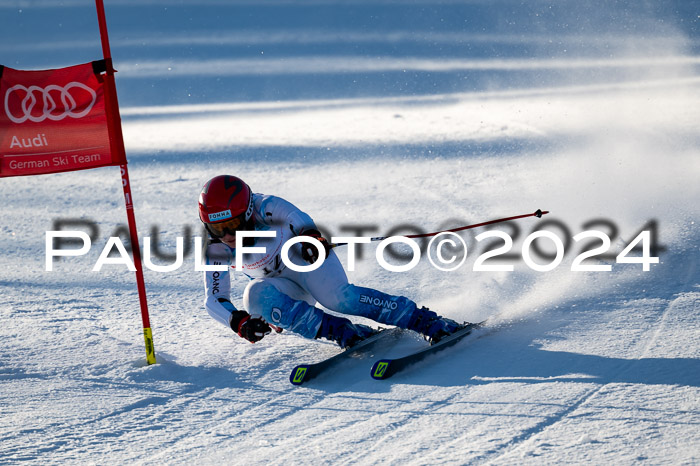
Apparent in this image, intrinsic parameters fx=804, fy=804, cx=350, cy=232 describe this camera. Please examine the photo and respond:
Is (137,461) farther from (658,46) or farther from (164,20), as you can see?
(164,20)

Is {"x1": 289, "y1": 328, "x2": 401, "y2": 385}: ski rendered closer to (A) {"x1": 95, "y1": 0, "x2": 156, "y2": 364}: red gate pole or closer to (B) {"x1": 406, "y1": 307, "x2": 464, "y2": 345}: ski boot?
(B) {"x1": 406, "y1": 307, "x2": 464, "y2": 345}: ski boot

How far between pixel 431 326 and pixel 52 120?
2.51 metres

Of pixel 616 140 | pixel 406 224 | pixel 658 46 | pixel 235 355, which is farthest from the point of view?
pixel 658 46

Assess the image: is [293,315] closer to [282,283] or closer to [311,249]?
[282,283]

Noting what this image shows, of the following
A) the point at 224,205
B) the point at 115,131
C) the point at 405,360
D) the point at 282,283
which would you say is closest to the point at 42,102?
the point at 115,131

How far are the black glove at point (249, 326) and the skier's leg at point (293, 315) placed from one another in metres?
0.18

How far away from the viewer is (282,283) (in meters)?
4.90

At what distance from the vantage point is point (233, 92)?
739 inches

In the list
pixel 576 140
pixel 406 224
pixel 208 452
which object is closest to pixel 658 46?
pixel 576 140

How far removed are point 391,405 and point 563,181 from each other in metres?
5.93

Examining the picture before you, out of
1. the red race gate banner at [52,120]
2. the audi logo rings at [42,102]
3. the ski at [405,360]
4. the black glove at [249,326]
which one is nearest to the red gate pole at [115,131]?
→ the red race gate banner at [52,120]

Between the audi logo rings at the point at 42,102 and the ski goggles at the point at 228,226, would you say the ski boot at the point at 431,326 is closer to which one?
the ski goggles at the point at 228,226

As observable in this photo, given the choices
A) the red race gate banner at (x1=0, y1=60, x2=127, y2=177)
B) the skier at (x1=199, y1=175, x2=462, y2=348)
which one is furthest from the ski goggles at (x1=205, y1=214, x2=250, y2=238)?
the red race gate banner at (x1=0, y1=60, x2=127, y2=177)

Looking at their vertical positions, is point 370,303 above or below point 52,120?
below
